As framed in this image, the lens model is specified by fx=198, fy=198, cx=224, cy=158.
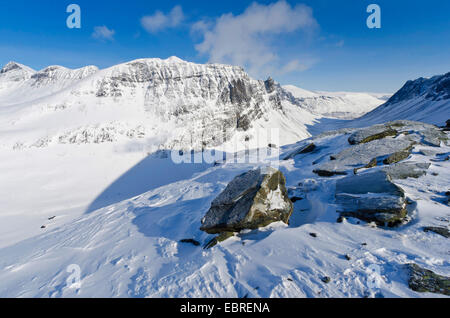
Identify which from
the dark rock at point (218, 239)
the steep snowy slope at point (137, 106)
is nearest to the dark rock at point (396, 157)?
the dark rock at point (218, 239)

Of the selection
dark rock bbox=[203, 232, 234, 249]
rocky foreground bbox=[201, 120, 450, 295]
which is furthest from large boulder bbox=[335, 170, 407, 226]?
dark rock bbox=[203, 232, 234, 249]

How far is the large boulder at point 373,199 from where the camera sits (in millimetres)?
5973

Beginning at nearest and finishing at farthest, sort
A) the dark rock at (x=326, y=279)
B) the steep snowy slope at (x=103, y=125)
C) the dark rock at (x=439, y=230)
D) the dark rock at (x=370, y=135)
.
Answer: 1. the dark rock at (x=326, y=279)
2. the dark rock at (x=439, y=230)
3. the dark rock at (x=370, y=135)
4. the steep snowy slope at (x=103, y=125)

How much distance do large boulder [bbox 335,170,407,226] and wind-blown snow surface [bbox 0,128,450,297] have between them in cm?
35

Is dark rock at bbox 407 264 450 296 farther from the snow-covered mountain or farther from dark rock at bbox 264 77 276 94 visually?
dark rock at bbox 264 77 276 94

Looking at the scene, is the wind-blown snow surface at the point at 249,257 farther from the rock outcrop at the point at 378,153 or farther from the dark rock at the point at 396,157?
the rock outcrop at the point at 378,153

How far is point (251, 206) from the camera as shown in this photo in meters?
6.41

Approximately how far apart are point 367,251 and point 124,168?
4360cm

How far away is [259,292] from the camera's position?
4.14m

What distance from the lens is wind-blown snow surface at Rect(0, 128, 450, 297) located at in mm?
4320

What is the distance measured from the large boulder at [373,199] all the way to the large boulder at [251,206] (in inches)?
79.6

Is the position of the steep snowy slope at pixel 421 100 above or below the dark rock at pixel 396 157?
above

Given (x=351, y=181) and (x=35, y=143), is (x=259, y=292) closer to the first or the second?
(x=351, y=181)
